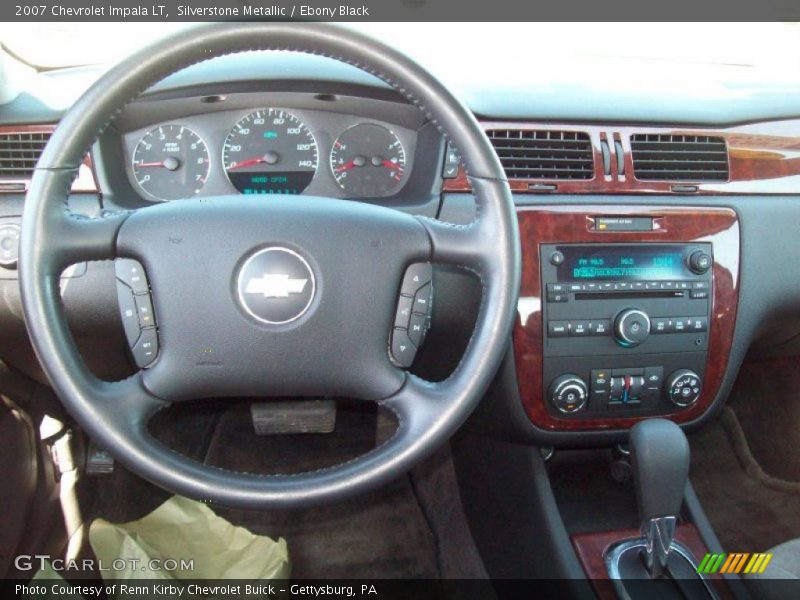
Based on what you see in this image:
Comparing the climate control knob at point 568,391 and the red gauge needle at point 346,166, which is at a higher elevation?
the red gauge needle at point 346,166

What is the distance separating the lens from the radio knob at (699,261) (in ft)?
5.57

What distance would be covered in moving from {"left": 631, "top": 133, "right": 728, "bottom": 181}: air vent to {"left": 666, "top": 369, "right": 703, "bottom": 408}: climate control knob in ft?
1.50

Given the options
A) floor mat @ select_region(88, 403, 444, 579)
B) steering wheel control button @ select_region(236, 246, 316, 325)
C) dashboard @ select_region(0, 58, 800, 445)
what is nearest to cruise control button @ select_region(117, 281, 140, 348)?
steering wheel control button @ select_region(236, 246, 316, 325)

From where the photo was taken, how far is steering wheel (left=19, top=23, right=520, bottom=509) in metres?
1.07

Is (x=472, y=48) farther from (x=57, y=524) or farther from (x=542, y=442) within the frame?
(x=57, y=524)

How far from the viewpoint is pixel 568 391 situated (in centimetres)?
170

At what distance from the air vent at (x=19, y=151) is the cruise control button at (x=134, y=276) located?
0.53m

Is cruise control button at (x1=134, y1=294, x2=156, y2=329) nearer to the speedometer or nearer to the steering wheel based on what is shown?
the steering wheel

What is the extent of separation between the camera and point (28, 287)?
1.06 metres

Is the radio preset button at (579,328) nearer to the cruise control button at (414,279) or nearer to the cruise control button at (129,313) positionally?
the cruise control button at (414,279)

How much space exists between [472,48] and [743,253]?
0.84m

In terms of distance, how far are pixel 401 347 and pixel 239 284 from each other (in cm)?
28

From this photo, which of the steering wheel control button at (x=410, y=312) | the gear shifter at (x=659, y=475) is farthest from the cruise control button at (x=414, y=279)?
the gear shifter at (x=659, y=475)

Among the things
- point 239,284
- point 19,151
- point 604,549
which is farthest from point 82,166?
point 604,549
